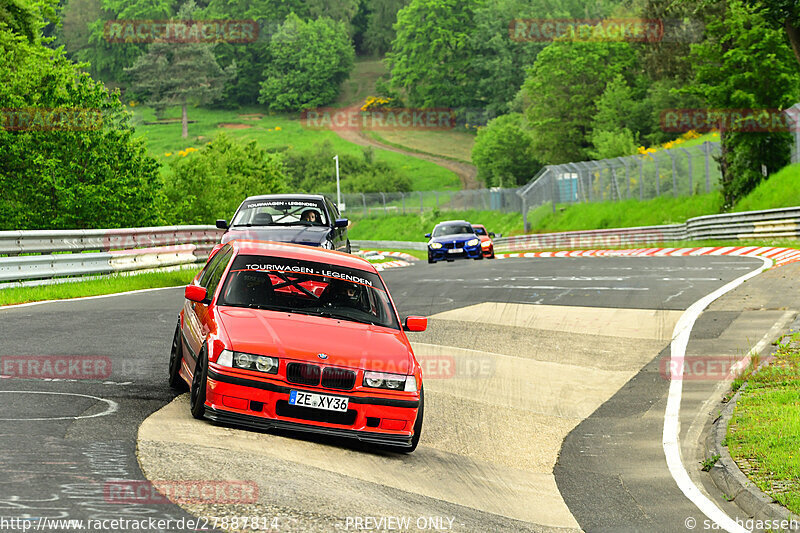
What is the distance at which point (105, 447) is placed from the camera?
22.4 ft

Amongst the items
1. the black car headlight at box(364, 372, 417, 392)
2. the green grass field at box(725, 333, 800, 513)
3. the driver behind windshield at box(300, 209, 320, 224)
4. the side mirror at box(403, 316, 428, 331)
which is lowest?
the green grass field at box(725, 333, 800, 513)

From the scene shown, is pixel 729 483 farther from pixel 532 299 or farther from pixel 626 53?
pixel 626 53

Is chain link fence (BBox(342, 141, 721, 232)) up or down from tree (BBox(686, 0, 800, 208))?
down

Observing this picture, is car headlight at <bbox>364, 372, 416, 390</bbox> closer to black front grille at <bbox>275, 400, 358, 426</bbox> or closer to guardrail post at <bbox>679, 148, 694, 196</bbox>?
black front grille at <bbox>275, 400, 358, 426</bbox>

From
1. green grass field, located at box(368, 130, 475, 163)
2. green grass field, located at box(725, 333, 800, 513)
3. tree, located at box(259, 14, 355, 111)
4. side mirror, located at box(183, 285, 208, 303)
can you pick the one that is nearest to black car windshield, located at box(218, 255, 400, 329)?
side mirror, located at box(183, 285, 208, 303)

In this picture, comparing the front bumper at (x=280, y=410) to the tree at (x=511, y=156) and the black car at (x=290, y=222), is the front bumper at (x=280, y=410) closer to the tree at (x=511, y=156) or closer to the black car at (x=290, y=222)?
the black car at (x=290, y=222)

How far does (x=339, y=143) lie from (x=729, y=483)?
136 metres

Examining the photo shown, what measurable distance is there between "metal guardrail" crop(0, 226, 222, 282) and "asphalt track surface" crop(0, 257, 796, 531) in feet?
6.15

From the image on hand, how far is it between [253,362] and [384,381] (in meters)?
1.04

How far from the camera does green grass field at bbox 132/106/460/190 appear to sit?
412ft

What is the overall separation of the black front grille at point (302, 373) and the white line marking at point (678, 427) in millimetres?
3020

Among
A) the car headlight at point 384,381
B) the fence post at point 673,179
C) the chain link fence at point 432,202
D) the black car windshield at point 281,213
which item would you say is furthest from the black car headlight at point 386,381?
the chain link fence at point 432,202

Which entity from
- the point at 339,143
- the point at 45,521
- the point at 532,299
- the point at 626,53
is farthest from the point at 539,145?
the point at 45,521

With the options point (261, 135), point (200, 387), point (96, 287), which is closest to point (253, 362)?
point (200, 387)
